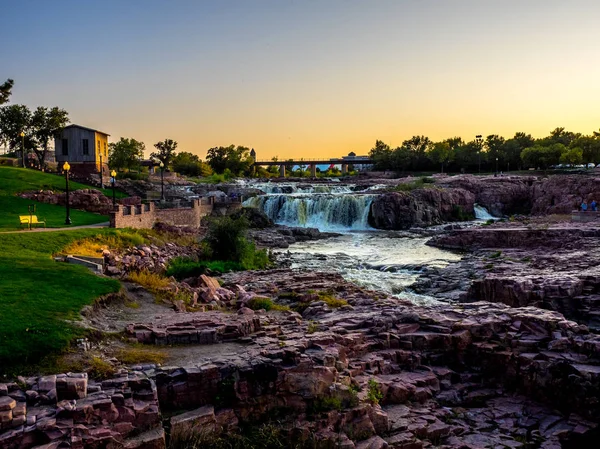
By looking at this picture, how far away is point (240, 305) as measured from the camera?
14461mm

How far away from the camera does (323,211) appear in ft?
142

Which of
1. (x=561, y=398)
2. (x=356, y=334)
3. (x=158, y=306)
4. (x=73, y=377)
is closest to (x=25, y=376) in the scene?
(x=73, y=377)

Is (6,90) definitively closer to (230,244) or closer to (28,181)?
(28,181)

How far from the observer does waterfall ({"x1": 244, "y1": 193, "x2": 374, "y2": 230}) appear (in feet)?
140

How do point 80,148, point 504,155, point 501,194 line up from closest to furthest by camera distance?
point 80,148
point 501,194
point 504,155

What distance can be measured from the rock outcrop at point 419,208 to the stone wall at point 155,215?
14129 millimetres

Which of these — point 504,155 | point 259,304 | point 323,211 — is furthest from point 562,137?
point 259,304

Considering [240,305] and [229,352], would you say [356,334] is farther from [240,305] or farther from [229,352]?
[240,305]

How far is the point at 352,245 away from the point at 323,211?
36.8 ft

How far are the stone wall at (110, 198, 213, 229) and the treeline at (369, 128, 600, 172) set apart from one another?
4299 centimetres

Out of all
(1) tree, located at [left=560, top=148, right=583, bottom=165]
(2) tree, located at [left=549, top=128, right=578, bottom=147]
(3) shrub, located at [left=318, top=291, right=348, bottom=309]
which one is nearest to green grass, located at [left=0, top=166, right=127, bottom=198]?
(3) shrub, located at [left=318, top=291, right=348, bottom=309]

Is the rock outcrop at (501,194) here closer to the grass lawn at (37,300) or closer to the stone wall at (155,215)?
the stone wall at (155,215)

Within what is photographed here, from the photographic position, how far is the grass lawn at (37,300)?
28.5 ft

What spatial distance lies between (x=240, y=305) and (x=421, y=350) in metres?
5.50
